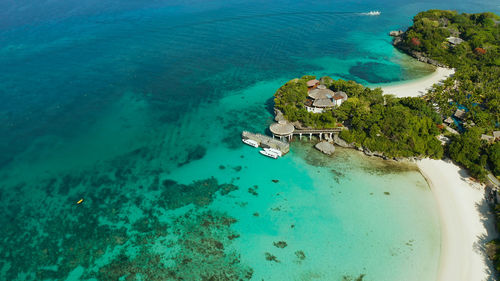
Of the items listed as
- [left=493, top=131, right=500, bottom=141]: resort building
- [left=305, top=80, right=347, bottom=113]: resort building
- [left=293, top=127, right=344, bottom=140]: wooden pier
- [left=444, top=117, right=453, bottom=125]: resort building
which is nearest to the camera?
[left=493, top=131, right=500, bottom=141]: resort building

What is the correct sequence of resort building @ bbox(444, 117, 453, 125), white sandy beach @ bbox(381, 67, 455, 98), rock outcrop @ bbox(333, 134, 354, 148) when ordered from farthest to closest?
white sandy beach @ bbox(381, 67, 455, 98) < resort building @ bbox(444, 117, 453, 125) < rock outcrop @ bbox(333, 134, 354, 148)

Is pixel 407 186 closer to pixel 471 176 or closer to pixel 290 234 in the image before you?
A: pixel 471 176

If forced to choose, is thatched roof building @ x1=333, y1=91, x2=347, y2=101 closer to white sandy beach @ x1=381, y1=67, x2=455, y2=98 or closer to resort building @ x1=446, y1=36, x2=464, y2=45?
white sandy beach @ x1=381, y1=67, x2=455, y2=98

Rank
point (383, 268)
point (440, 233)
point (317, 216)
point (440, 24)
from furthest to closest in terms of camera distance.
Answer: point (440, 24)
point (317, 216)
point (440, 233)
point (383, 268)

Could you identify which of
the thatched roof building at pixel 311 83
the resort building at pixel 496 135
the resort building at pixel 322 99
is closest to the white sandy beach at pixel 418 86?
the thatched roof building at pixel 311 83

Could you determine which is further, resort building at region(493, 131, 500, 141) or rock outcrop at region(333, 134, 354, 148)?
rock outcrop at region(333, 134, 354, 148)

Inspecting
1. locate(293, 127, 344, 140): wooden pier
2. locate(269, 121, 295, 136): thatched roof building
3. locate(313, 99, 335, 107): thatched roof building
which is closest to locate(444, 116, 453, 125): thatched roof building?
locate(293, 127, 344, 140): wooden pier

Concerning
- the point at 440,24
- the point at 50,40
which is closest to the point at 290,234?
the point at 440,24
